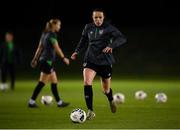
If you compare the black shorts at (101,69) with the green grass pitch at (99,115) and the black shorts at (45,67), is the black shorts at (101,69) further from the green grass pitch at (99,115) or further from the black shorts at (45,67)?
the black shorts at (45,67)

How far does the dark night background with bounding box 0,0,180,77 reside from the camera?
4628 centimetres

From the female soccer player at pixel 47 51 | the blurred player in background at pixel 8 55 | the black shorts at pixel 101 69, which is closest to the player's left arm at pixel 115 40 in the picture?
the black shorts at pixel 101 69

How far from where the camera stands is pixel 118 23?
158ft

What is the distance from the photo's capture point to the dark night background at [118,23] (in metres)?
46.3

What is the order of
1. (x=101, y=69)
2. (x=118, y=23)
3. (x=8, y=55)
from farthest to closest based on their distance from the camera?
(x=118, y=23) < (x=8, y=55) < (x=101, y=69)

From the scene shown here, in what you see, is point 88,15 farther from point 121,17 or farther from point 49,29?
point 49,29

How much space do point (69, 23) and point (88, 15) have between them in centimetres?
175

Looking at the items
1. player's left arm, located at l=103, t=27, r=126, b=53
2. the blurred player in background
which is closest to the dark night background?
the blurred player in background

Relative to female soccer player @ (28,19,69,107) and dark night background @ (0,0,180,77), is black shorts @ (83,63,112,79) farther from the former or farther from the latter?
dark night background @ (0,0,180,77)

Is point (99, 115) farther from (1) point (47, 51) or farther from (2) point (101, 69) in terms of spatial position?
(1) point (47, 51)

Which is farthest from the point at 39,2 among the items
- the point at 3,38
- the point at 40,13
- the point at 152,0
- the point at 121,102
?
the point at 121,102

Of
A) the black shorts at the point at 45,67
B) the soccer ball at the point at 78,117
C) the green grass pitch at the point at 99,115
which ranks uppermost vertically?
the black shorts at the point at 45,67

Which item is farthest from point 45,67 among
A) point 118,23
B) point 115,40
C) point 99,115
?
point 118,23

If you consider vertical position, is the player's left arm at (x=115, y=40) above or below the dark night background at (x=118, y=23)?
above
